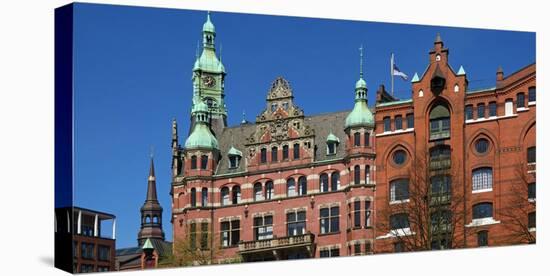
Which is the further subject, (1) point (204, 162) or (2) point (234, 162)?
(2) point (234, 162)

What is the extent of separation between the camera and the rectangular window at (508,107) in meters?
44.7

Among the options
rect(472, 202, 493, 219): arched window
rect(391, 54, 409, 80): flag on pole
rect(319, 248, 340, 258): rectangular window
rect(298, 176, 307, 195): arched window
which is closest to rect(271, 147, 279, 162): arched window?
rect(298, 176, 307, 195): arched window

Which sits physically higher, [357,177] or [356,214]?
[357,177]

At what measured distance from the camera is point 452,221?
43938 millimetres

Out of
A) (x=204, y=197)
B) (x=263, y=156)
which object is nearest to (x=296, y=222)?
(x=263, y=156)

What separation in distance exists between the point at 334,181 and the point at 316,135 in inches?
74.0

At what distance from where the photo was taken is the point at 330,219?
143ft

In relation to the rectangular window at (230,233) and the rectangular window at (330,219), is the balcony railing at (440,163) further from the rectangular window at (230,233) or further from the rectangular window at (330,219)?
the rectangular window at (230,233)

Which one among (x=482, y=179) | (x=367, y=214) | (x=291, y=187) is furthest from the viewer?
(x=291, y=187)

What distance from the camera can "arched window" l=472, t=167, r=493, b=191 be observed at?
4428 cm

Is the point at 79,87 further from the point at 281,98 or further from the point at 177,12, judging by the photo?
the point at 281,98

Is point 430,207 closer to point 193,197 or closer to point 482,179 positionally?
point 482,179

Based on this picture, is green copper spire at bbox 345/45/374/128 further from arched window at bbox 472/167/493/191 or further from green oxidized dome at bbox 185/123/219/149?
green oxidized dome at bbox 185/123/219/149

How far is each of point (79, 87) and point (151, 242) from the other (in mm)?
6859
